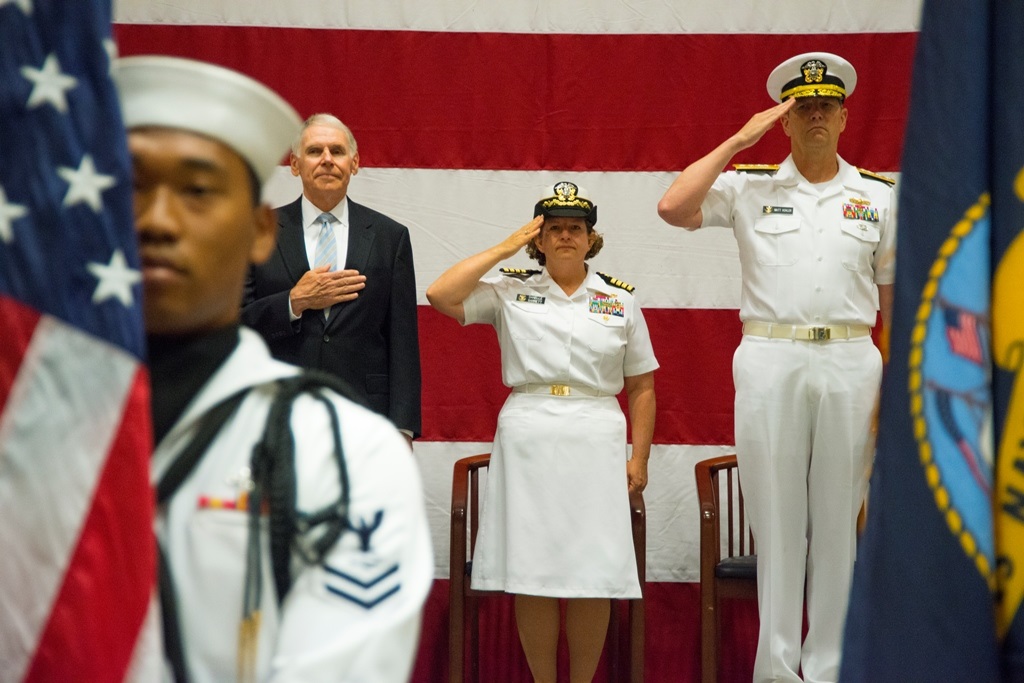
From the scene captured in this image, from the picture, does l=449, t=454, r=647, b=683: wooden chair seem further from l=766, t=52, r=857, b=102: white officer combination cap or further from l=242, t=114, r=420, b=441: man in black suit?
l=766, t=52, r=857, b=102: white officer combination cap

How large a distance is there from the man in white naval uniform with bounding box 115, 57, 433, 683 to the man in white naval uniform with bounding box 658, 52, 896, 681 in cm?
222

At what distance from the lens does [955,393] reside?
128cm

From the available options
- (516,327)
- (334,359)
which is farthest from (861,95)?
(334,359)

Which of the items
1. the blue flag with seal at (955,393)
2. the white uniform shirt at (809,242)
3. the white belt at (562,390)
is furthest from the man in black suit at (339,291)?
the blue flag with seal at (955,393)

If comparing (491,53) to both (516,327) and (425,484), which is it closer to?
(516,327)

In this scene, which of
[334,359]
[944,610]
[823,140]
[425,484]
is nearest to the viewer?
[944,610]

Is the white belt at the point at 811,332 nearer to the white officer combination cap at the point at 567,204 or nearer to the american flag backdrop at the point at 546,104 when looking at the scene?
the white officer combination cap at the point at 567,204

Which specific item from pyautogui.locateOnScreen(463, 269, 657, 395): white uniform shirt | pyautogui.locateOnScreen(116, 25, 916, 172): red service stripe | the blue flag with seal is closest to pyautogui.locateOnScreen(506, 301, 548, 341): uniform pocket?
pyautogui.locateOnScreen(463, 269, 657, 395): white uniform shirt

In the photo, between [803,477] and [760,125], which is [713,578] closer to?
[803,477]

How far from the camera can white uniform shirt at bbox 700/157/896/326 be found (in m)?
3.12

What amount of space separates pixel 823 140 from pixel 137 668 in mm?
2704

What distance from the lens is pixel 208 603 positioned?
3.08 feet

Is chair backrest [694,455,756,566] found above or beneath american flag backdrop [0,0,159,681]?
beneath

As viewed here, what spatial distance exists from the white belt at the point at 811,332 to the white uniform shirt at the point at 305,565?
7.42 ft
